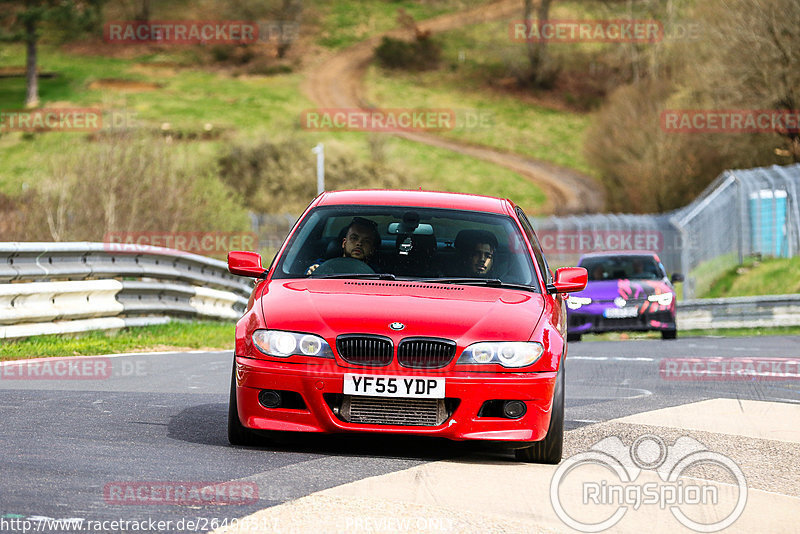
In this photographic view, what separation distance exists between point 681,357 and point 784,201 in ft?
58.3

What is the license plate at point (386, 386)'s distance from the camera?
6738 mm

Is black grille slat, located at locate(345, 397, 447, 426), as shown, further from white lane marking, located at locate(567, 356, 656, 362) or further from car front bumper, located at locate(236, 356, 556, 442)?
white lane marking, located at locate(567, 356, 656, 362)

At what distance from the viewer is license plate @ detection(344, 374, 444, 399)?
6738 mm

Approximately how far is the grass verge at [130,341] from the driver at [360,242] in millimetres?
5157

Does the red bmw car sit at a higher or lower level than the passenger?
lower

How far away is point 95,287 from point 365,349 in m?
8.08

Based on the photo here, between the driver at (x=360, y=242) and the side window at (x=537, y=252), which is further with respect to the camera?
the side window at (x=537, y=252)

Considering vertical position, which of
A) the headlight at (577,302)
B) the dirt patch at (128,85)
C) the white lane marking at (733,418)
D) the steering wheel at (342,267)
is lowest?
the headlight at (577,302)
